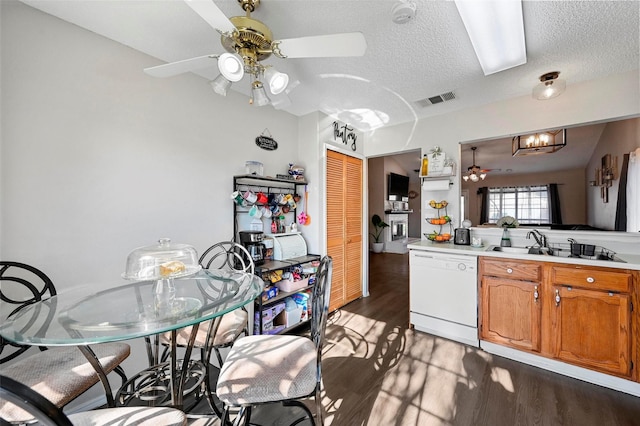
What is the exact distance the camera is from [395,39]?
1.76 metres

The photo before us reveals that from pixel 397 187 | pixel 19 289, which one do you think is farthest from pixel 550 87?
pixel 397 187

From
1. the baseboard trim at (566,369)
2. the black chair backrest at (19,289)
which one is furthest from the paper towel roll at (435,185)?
the black chair backrest at (19,289)

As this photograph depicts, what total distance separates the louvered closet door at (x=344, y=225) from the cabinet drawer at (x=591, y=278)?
83.8 inches

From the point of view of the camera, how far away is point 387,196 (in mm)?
7355

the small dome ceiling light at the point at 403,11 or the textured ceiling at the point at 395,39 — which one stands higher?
the textured ceiling at the point at 395,39

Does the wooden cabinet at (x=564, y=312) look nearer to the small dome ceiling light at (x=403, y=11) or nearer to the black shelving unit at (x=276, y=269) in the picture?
the black shelving unit at (x=276, y=269)

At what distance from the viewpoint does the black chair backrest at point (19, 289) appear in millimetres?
1397

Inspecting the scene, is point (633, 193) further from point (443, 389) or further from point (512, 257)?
point (443, 389)

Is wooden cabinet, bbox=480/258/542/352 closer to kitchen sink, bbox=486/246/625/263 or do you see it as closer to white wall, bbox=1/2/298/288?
kitchen sink, bbox=486/246/625/263

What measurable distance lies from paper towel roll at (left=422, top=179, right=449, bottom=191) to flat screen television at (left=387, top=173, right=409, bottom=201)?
Answer: 13.9 feet

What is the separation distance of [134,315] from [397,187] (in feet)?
24.4

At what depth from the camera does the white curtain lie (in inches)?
92.4

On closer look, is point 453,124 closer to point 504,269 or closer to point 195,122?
point 504,269

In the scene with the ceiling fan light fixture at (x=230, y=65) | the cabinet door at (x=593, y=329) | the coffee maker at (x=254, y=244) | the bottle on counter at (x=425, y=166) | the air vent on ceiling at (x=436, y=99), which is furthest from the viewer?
the bottle on counter at (x=425, y=166)
